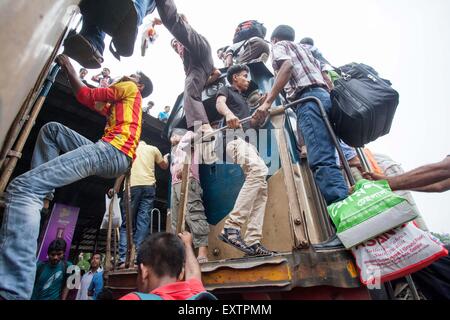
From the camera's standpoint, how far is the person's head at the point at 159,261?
1.57 m

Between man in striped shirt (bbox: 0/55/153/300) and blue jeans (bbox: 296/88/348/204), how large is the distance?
5.67 ft

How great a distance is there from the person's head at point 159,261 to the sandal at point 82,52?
1.88 metres

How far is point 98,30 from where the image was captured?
2.66 m

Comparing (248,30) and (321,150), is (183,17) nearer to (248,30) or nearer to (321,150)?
(321,150)

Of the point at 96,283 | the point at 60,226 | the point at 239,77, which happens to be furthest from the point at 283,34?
the point at 60,226

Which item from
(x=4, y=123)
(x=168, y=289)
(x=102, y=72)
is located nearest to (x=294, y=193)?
(x=168, y=289)

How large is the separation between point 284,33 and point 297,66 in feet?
2.14

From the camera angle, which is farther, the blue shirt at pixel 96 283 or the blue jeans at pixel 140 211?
the blue shirt at pixel 96 283

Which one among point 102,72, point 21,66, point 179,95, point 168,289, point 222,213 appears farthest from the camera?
point 102,72

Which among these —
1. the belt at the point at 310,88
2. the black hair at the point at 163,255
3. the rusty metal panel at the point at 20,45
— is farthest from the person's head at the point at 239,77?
the rusty metal panel at the point at 20,45

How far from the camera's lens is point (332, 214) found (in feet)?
5.53

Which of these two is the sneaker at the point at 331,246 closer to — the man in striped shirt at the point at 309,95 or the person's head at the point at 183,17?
the man in striped shirt at the point at 309,95
